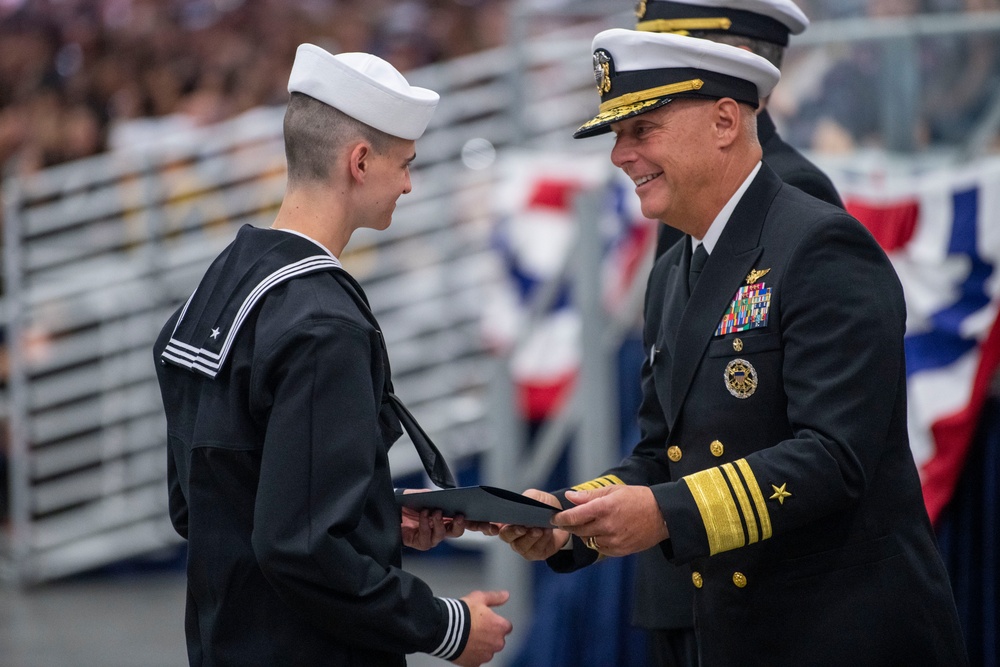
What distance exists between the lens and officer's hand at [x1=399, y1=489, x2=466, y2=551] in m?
2.36

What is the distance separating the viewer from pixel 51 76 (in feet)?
A: 27.7

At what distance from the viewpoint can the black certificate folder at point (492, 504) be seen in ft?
7.19

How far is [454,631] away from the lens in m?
2.11

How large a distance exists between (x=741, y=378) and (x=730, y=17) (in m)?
0.97

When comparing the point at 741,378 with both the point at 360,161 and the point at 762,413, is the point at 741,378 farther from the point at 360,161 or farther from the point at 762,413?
the point at 360,161

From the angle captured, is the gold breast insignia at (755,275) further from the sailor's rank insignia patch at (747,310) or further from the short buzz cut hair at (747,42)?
the short buzz cut hair at (747,42)

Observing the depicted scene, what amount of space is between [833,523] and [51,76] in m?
7.45

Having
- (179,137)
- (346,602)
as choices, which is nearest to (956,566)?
(346,602)

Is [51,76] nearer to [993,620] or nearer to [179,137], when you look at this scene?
[179,137]

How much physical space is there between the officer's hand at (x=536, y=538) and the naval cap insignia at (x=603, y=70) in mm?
747

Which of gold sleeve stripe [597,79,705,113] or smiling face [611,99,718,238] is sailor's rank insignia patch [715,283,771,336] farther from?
gold sleeve stripe [597,79,705,113]

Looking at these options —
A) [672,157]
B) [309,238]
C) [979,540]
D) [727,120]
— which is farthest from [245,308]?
[979,540]

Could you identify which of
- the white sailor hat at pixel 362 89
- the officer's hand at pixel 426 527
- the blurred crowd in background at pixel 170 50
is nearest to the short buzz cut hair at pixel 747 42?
the white sailor hat at pixel 362 89

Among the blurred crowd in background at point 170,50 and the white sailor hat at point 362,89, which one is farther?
the blurred crowd in background at point 170,50
